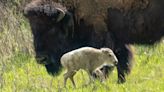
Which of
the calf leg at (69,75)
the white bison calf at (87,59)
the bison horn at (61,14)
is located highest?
the white bison calf at (87,59)

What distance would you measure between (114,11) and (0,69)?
171 cm

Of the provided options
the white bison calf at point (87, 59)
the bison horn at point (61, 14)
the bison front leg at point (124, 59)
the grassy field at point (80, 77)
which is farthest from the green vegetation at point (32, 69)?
the bison horn at point (61, 14)

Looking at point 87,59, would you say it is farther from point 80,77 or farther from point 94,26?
point 94,26

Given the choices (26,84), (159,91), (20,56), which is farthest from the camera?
(20,56)

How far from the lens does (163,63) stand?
27.8ft

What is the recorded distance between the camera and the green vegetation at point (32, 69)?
6852 mm

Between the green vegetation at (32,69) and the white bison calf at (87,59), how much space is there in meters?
0.21

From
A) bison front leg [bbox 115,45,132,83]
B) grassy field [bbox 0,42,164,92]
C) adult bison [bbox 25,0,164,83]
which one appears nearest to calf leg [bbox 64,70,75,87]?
grassy field [bbox 0,42,164,92]

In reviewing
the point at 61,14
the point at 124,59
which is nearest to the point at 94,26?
the point at 61,14

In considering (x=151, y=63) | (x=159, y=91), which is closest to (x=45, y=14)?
(x=151, y=63)

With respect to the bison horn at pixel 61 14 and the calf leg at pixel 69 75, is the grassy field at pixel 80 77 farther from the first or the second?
the bison horn at pixel 61 14

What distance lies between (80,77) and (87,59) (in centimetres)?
85

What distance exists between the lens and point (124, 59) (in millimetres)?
8453

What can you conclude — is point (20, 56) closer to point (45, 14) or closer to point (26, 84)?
point (45, 14)
